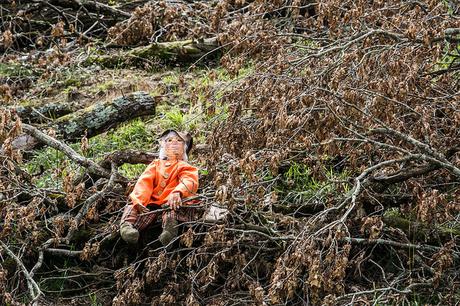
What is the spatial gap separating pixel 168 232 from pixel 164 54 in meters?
5.56

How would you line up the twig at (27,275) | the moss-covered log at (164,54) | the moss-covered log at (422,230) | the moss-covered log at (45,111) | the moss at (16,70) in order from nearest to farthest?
the twig at (27,275), the moss-covered log at (422,230), the moss-covered log at (45,111), the moss at (16,70), the moss-covered log at (164,54)

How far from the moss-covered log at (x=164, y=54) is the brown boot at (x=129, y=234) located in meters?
5.31

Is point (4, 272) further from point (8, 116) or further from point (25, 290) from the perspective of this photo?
point (8, 116)

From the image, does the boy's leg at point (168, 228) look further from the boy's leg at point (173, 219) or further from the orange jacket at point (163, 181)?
the orange jacket at point (163, 181)

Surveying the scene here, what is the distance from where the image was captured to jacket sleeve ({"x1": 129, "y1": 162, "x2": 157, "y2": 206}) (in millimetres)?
6117

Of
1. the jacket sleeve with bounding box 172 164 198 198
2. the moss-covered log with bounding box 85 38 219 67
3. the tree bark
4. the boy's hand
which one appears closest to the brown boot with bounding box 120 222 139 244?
the boy's hand

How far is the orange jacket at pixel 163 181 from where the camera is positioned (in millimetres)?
6156

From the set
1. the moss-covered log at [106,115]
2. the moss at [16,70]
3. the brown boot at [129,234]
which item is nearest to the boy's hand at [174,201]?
the brown boot at [129,234]

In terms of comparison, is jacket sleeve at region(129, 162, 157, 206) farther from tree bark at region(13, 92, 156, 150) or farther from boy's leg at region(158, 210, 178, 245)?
tree bark at region(13, 92, 156, 150)

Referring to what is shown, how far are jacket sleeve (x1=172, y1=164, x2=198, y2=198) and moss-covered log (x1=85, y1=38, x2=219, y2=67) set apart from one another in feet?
16.0

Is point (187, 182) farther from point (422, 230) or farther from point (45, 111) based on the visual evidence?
point (45, 111)

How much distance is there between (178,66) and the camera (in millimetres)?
11070

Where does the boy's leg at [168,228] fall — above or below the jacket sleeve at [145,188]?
below

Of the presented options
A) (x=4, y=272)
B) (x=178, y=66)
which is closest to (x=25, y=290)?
(x=4, y=272)
